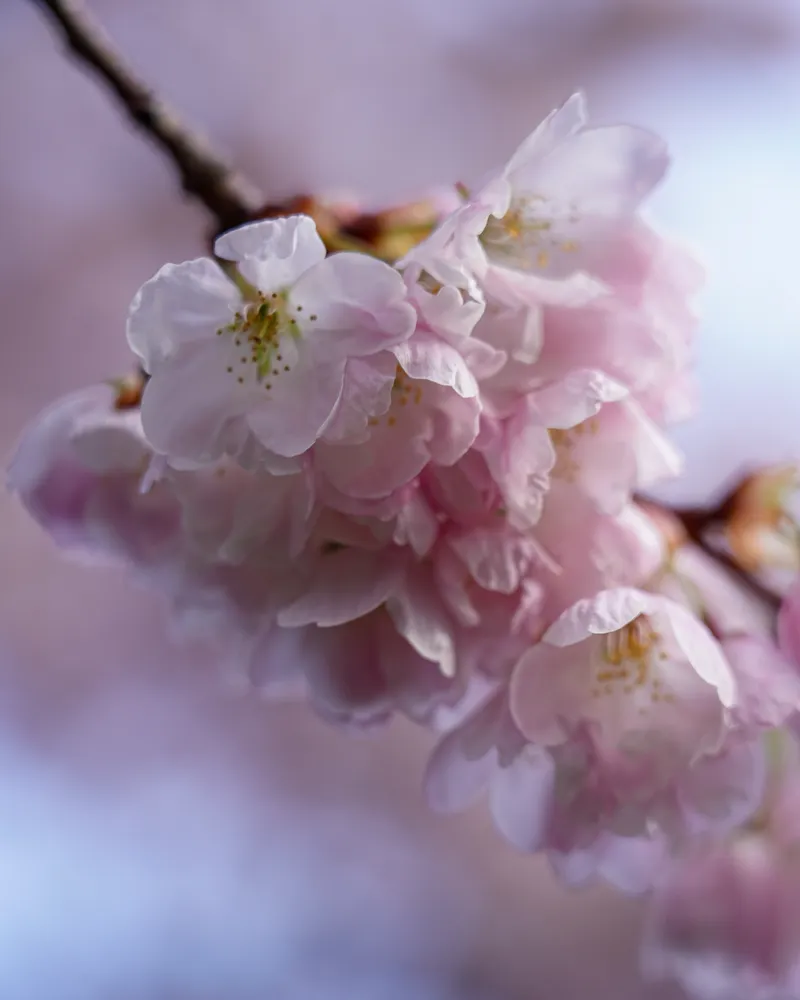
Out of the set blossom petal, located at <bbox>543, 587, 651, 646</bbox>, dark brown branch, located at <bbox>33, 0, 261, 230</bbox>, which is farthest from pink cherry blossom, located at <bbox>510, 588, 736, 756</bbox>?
dark brown branch, located at <bbox>33, 0, 261, 230</bbox>

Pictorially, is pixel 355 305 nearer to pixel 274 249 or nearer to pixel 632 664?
pixel 274 249

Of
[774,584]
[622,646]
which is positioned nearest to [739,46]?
[774,584]

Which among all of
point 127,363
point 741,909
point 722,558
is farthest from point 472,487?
point 127,363

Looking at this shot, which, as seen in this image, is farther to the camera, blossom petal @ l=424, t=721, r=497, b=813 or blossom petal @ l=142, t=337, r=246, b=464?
blossom petal @ l=424, t=721, r=497, b=813

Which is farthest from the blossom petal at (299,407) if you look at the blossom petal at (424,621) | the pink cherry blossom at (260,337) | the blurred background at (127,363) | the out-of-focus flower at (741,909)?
the blurred background at (127,363)

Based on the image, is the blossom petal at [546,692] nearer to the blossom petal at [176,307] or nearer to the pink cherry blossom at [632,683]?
the pink cherry blossom at [632,683]

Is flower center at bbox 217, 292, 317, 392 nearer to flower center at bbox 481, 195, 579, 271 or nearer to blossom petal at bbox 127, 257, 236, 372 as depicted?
blossom petal at bbox 127, 257, 236, 372
